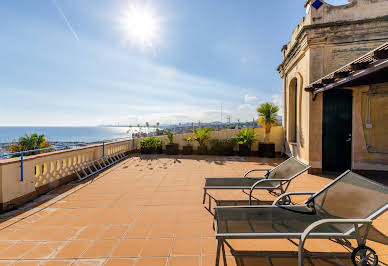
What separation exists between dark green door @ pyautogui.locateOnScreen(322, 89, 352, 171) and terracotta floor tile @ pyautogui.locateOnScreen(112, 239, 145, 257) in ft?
21.3

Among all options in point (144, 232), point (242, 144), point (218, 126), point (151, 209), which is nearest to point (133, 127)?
point (218, 126)

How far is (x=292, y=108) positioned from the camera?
855cm

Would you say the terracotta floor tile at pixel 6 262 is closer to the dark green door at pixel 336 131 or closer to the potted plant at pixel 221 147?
the dark green door at pixel 336 131

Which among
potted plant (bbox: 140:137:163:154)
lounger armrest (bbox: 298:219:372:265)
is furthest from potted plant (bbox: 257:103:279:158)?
lounger armrest (bbox: 298:219:372:265)

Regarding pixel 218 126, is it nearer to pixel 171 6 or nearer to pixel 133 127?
pixel 133 127

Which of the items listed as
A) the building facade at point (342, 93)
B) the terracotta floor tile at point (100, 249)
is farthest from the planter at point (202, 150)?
the terracotta floor tile at point (100, 249)

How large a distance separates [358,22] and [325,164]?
459 cm

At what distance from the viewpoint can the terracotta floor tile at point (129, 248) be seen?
2.13 meters

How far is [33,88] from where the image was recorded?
121 ft

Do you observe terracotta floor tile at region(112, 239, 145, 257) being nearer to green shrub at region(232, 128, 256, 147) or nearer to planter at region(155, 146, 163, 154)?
green shrub at region(232, 128, 256, 147)

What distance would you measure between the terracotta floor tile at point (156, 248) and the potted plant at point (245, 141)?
7716 millimetres

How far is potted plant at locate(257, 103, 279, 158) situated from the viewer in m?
9.01

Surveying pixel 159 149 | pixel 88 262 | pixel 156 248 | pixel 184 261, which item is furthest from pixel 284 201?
pixel 159 149

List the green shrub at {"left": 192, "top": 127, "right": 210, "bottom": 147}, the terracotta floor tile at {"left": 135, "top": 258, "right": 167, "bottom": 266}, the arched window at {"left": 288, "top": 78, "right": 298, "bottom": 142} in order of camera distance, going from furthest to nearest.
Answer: the green shrub at {"left": 192, "top": 127, "right": 210, "bottom": 147}, the arched window at {"left": 288, "top": 78, "right": 298, "bottom": 142}, the terracotta floor tile at {"left": 135, "top": 258, "right": 167, "bottom": 266}
